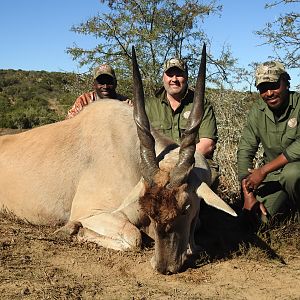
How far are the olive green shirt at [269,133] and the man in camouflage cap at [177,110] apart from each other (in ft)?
1.62

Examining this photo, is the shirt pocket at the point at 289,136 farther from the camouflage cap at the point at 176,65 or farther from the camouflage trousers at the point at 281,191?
the camouflage cap at the point at 176,65

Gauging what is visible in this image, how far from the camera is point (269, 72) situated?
16.7ft

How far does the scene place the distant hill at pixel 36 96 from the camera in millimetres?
14594

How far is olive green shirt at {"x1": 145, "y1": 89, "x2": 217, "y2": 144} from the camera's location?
6.14 m

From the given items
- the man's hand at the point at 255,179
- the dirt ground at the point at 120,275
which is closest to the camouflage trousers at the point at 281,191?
the man's hand at the point at 255,179

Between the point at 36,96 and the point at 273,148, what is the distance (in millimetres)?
31319

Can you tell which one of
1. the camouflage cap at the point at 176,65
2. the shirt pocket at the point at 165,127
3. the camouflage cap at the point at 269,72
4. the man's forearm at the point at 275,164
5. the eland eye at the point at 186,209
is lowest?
the eland eye at the point at 186,209

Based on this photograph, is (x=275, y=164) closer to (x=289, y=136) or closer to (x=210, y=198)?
(x=289, y=136)

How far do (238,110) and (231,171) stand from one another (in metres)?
1.62

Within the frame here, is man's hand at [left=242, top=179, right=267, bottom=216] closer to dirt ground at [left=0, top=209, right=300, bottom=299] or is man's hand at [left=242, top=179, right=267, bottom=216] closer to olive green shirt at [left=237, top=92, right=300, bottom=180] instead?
olive green shirt at [left=237, top=92, right=300, bottom=180]

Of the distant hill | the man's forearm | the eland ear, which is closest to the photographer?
the eland ear

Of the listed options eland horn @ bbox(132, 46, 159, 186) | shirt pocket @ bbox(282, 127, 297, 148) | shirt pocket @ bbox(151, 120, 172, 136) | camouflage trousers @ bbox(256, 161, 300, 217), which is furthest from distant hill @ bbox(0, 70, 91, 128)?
eland horn @ bbox(132, 46, 159, 186)

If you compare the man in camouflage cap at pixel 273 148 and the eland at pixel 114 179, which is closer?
the eland at pixel 114 179

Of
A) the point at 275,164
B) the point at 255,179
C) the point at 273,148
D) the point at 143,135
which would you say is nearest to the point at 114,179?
the point at 143,135
